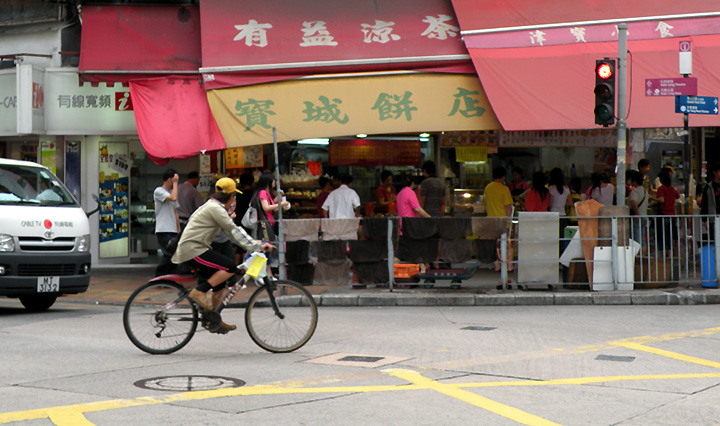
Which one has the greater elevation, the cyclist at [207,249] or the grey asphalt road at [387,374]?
the cyclist at [207,249]

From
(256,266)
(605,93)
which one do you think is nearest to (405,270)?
(605,93)

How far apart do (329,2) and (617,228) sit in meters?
6.59

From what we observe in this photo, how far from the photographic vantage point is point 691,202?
15.4 m

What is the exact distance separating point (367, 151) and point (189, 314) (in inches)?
370

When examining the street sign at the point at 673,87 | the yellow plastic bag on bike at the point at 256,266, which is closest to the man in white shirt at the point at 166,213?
the yellow plastic bag on bike at the point at 256,266

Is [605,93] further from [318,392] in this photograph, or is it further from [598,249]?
[318,392]

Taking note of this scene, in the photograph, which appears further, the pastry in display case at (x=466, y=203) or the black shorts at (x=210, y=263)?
the pastry in display case at (x=466, y=203)

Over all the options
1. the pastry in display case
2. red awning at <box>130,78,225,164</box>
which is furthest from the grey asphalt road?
the pastry in display case

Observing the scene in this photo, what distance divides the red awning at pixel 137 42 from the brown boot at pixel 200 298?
8.13 metres

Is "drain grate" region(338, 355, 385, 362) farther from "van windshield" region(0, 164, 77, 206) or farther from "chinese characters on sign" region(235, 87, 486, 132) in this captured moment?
"chinese characters on sign" region(235, 87, 486, 132)

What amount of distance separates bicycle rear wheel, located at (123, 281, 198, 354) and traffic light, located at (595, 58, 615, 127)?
6.87 metres

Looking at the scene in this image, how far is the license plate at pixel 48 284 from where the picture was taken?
35.2 ft

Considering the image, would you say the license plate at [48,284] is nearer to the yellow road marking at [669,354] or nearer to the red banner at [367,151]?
the yellow road marking at [669,354]

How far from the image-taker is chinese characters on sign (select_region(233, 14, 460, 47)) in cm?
1505
